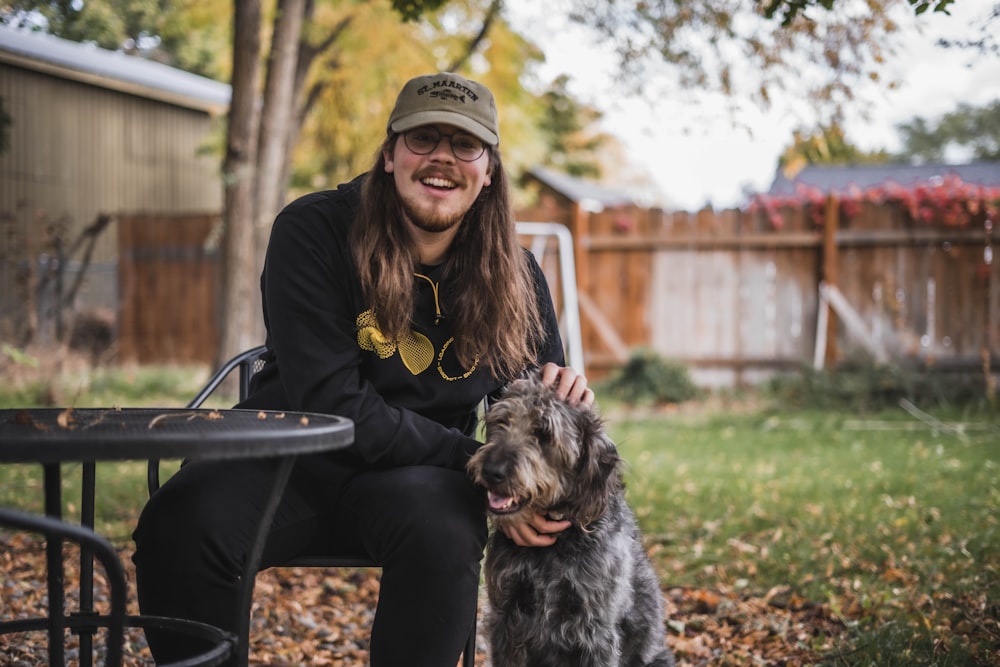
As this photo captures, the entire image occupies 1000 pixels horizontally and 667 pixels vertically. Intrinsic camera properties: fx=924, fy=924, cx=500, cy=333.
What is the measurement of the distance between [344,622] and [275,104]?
274 inches

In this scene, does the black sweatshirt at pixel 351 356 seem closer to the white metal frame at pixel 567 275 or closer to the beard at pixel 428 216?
the beard at pixel 428 216

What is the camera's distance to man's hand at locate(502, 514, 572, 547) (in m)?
2.78

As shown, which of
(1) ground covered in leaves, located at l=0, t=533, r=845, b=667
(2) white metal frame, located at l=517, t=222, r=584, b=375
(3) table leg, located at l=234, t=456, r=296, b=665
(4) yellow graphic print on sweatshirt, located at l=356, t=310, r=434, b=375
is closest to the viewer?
(3) table leg, located at l=234, t=456, r=296, b=665

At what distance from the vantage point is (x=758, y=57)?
6.68m

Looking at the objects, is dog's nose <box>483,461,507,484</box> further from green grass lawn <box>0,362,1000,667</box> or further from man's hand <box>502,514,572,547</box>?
green grass lawn <box>0,362,1000,667</box>

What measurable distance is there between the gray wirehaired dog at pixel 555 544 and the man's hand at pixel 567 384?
0.11 ft

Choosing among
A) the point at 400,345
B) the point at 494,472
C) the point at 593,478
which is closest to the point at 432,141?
the point at 400,345

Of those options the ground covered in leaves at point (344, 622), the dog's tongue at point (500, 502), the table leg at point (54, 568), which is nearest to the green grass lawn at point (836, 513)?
the ground covered in leaves at point (344, 622)

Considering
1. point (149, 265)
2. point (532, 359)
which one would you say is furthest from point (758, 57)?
point (149, 265)

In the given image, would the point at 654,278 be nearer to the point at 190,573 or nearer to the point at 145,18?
the point at 145,18

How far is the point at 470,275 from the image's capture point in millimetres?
3096

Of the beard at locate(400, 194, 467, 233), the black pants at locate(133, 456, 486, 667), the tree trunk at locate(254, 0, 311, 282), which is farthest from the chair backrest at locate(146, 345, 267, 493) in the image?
the tree trunk at locate(254, 0, 311, 282)

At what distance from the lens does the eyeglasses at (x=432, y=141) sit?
295 centimetres

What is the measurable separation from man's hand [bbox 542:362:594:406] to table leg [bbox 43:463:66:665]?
146cm
